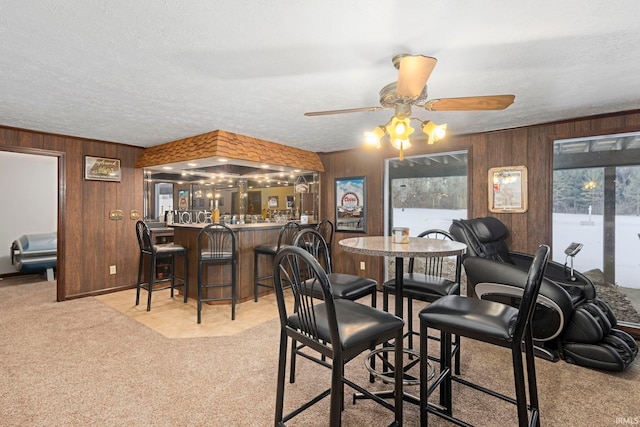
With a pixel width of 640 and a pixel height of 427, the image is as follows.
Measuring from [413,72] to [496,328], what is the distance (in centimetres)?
131

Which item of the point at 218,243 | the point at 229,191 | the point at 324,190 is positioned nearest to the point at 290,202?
the point at 324,190

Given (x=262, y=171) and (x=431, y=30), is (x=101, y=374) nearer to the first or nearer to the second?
(x=431, y=30)

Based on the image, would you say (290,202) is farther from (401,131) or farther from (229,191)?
(401,131)

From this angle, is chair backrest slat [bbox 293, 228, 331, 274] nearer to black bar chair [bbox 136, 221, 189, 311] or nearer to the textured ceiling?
the textured ceiling

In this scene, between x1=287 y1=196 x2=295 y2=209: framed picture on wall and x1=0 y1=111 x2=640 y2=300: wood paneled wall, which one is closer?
x1=0 y1=111 x2=640 y2=300: wood paneled wall

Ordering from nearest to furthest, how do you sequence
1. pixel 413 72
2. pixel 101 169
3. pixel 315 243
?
pixel 413 72
pixel 315 243
pixel 101 169

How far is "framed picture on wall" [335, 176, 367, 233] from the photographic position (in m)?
4.96

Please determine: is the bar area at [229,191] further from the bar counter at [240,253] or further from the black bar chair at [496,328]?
the black bar chair at [496,328]

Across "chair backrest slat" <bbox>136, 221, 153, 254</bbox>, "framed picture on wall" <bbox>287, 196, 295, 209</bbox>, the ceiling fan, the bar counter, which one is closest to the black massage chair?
the ceiling fan

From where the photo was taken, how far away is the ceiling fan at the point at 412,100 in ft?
5.35

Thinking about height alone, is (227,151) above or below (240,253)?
above

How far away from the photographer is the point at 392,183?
4.86 meters

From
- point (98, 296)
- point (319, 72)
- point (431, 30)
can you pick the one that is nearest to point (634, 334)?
point (431, 30)

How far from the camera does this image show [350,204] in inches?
200
